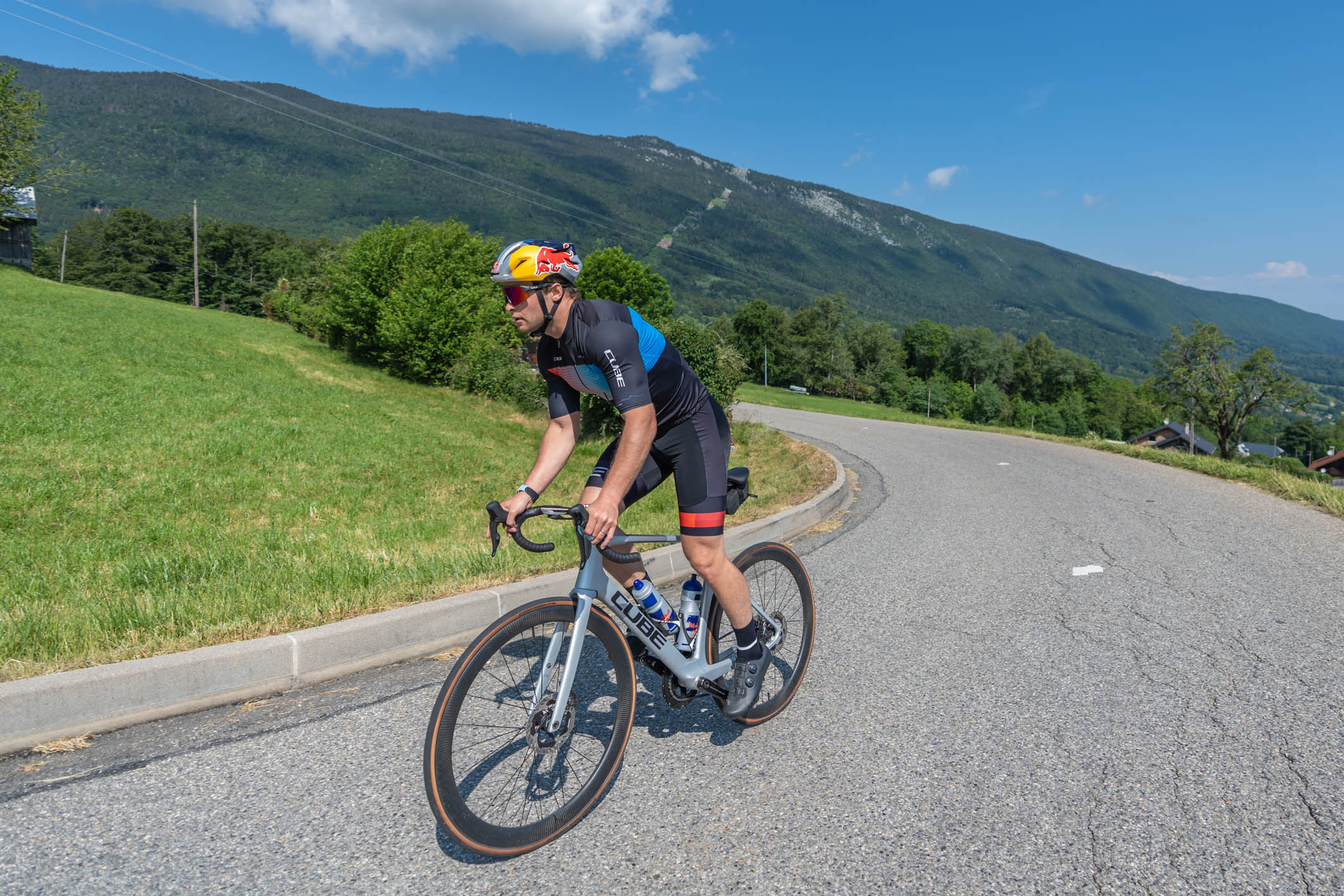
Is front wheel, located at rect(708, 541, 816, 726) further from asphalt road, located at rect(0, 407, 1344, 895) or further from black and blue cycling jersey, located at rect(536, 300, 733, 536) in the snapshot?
black and blue cycling jersey, located at rect(536, 300, 733, 536)

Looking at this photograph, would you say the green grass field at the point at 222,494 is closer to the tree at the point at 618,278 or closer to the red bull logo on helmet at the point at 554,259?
the red bull logo on helmet at the point at 554,259

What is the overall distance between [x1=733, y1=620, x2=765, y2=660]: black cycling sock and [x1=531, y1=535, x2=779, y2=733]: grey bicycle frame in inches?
3.3

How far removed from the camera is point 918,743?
10.1 feet

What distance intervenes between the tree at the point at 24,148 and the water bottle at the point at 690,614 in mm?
49945

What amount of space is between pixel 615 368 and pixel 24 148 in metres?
53.2

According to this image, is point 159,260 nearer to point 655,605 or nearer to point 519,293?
point 519,293

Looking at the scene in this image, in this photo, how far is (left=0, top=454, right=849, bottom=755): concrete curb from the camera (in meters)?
2.89

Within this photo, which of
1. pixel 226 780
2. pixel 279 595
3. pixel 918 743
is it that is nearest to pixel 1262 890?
pixel 918 743

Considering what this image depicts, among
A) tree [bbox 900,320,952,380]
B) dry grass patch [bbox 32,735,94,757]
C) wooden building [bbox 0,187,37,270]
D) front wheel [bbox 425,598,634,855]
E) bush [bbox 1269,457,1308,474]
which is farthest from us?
tree [bbox 900,320,952,380]

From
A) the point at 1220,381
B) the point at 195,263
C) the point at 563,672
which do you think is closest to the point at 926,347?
the point at 1220,381

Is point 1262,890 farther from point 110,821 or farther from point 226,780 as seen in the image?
point 110,821

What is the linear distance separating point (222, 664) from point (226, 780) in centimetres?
76

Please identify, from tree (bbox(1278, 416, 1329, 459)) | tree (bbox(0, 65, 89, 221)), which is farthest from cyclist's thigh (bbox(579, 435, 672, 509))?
tree (bbox(1278, 416, 1329, 459))

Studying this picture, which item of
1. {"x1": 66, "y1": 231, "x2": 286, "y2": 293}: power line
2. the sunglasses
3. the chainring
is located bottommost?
the chainring
